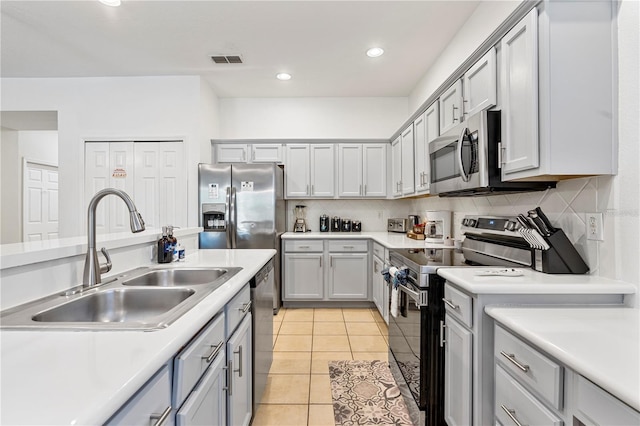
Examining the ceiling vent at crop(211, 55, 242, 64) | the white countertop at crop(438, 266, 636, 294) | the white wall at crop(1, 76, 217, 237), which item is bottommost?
the white countertop at crop(438, 266, 636, 294)

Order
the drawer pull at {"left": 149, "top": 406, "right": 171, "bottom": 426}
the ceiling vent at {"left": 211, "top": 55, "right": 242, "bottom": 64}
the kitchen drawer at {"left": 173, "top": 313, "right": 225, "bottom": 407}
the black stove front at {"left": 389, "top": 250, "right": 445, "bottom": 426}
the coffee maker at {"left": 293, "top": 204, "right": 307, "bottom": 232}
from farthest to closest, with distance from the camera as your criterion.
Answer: the coffee maker at {"left": 293, "top": 204, "right": 307, "bottom": 232}
the ceiling vent at {"left": 211, "top": 55, "right": 242, "bottom": 64}
the black stove front at {"left": 389, "top": 250, "right": 445, "bottom": 426}
the kitchen drawer at {"left": 173, "top": 313, "right": 225, "bottom": 407}
the drawer pull at {"left": 149, "top": 406, "right": 171, "bottom": 426}

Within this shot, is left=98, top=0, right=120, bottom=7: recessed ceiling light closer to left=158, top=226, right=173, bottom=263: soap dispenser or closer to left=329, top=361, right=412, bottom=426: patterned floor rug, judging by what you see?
left=158, top=226, right=173, bottom=263: soap dispenser

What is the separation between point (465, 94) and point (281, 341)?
265 cm

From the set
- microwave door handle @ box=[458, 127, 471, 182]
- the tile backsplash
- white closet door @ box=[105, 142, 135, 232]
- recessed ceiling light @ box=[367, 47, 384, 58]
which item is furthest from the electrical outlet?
white closet door @ box=[105, 142, 135, 232]

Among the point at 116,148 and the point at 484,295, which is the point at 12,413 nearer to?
the point at 484,295

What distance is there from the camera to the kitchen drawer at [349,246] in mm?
4078

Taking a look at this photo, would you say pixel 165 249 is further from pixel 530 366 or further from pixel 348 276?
pixel 348 276

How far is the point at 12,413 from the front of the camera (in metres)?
0.52

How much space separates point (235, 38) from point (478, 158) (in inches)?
97.9

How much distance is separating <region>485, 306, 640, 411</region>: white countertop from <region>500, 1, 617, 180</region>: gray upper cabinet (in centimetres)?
64

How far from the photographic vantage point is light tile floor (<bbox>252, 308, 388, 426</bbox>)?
6.70 ft

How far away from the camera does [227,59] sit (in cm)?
348

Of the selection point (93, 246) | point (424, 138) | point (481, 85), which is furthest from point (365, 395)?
point (424, 138)

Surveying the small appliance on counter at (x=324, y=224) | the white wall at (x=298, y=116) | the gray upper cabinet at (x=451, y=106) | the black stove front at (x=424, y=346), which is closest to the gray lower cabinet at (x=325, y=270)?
the small appliance on counter at (x=324, y=224)
